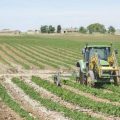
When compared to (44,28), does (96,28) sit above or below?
below

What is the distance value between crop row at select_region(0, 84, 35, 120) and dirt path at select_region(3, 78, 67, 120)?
0.78ft

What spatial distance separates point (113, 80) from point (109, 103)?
537cm

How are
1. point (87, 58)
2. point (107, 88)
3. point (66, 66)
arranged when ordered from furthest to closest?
point (66, 66) < point (87, 58) < point (107, 88)

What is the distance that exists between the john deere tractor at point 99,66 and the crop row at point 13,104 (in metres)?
4.12

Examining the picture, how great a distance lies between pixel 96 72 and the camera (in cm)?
2183

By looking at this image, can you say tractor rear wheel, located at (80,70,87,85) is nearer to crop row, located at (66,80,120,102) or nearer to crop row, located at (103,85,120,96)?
crop row, located at (66,80,120,102)

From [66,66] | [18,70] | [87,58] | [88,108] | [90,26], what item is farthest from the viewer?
[90,26]

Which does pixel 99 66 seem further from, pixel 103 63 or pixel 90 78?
pixel 90 78

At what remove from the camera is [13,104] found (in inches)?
678

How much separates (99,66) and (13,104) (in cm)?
577

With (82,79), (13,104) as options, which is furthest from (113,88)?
(13,104)

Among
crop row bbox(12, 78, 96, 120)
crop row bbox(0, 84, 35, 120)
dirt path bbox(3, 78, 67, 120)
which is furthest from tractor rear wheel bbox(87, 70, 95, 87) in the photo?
crop row bbox(0, 84, 35, 120)

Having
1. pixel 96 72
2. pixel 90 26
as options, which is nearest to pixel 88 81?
pixel 96 72

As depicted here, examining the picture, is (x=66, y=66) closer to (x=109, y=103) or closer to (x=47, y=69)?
(x=47, y=69)
